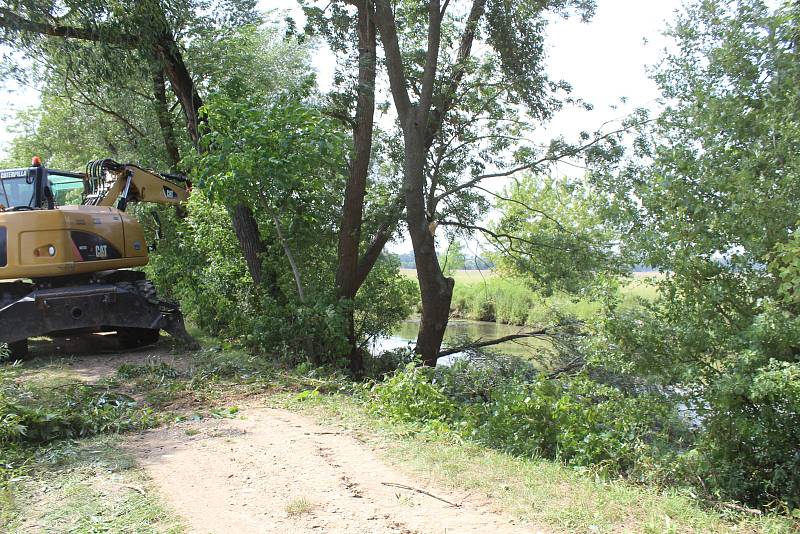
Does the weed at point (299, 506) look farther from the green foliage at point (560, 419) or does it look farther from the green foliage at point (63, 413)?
the green foliage at point (63, 413)

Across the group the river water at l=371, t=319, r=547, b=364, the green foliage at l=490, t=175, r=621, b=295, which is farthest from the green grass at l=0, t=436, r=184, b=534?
Answer: the green foliage at l=490, t=175, r=621, b=295

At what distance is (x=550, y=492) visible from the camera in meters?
5.01

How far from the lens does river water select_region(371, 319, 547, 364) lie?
50.1 ft

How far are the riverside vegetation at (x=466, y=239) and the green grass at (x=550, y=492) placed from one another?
0.05 metres

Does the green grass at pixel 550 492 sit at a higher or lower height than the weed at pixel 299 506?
higher

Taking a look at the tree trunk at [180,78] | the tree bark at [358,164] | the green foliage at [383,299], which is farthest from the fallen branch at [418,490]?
the tree trunk at [180,78]

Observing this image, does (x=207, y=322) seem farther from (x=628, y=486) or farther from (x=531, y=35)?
(x=628, y=486)

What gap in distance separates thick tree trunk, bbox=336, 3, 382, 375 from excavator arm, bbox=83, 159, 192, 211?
337 centimetres

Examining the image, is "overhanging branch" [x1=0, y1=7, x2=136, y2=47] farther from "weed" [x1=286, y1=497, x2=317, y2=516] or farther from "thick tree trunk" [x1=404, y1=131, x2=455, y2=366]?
"weed" [x1=286, y1=497, x2=317, y2=516]

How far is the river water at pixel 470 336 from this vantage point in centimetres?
1527

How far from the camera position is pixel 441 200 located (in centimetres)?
1413

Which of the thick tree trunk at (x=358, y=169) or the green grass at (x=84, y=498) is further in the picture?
the thick tree trunk at (x=358, y=169)

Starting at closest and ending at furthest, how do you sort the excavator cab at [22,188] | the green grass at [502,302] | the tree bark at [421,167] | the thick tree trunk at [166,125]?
the excavator cab at [22,188] < the tree bark at [421,167] < the green grass at [502,302] < the thick tree trunk at [166,125]

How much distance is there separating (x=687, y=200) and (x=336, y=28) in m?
7.95
